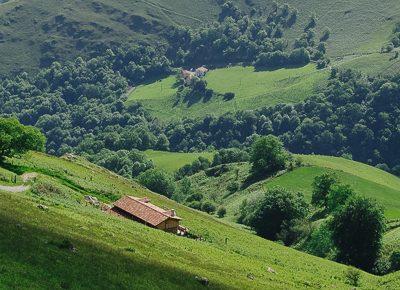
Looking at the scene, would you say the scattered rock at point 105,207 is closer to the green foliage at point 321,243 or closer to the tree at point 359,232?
the tree at point 359,232

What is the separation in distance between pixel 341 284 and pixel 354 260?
38900mm

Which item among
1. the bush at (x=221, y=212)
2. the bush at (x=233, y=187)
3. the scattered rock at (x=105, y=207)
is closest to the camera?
the scattered rock at (x=105, y=207)

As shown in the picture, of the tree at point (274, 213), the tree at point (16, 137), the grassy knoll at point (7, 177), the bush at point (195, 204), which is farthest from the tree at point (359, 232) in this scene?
the bush at point (195, 204)

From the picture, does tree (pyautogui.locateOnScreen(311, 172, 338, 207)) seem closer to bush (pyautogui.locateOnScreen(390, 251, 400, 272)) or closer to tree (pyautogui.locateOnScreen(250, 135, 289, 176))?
tree (pyautogui.locateOnScreen(250, 135, 289, 176))

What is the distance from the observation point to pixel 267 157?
193500 mm

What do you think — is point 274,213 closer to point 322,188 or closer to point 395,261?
point 322,188

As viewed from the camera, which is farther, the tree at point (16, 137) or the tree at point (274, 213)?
the tree at point (274, 213)

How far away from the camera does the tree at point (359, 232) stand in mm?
104688

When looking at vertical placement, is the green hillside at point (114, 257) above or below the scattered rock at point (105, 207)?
above

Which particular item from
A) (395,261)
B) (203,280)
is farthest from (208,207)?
(203,280)

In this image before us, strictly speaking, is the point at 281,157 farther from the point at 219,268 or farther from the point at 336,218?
the point at 219,268

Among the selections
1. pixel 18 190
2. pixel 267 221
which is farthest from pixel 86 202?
pixel 267 221

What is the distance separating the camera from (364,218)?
10650cm

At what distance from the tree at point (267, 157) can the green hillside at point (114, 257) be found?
10301cm
